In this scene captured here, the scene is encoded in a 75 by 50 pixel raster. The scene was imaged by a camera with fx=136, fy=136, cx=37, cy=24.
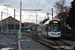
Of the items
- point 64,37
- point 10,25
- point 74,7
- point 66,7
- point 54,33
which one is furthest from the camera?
point 10,25

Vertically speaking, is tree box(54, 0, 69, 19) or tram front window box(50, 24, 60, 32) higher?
tree box(54, 0, 69, 19)

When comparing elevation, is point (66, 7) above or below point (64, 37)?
above

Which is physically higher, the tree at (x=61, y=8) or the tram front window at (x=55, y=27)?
the tree at (x=61, y=8)

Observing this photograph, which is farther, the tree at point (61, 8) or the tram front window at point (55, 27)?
the tree at point (61, 8)

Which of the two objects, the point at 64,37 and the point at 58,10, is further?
the point at 58,10

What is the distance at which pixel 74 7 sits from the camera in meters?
26.7

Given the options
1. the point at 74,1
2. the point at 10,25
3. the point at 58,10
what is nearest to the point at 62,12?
the point at 58,10

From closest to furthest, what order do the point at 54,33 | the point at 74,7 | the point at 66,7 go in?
the point at 54,33 → the point at 74,7 → the point at 66,7

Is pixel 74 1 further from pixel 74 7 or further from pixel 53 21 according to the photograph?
pixel 53 21

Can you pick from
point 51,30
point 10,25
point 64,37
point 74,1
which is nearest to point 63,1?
point 74,1

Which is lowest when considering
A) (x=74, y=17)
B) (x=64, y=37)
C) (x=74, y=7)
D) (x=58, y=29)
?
(x=64, y=37)

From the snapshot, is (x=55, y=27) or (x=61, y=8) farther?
(x=61, y=8)

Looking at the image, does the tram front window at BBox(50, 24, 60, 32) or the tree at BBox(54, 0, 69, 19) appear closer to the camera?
the tram front window at BBox(50, 24, 60, 32)

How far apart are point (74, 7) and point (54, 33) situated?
9014 mm
